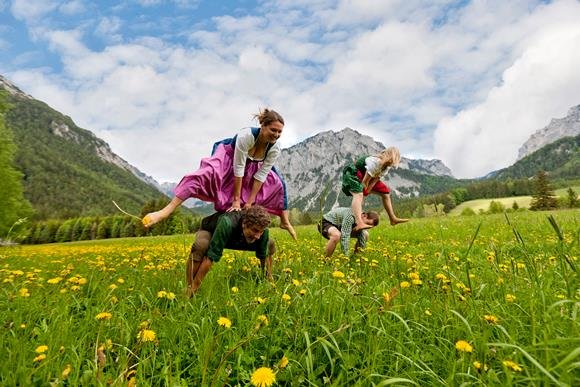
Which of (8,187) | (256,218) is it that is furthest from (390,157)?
(8,187)

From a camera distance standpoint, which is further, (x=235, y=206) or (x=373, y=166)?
(x=373, y=166)

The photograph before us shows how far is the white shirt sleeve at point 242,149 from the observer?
4938mm

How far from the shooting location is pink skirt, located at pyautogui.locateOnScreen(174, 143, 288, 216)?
15.6 ft

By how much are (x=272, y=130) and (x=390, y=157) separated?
309 centimetres

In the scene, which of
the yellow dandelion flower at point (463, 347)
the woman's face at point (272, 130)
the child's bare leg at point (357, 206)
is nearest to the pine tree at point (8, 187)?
the child's bare leg at point (357, 206)

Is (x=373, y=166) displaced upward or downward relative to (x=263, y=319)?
upward

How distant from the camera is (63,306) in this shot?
3.30 m

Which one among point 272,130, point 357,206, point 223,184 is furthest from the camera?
point 357,206

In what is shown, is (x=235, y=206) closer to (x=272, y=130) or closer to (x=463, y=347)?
(x=272, y=130)

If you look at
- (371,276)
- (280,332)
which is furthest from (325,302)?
(371,276)

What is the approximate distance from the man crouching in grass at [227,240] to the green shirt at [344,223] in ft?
7.25

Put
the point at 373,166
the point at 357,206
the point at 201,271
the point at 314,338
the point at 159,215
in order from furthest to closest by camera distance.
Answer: the point at 373,166
the point at 357,206
the point at 201,271
the point at 159,215
the point at 314,338

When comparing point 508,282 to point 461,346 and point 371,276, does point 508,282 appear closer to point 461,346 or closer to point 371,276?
point 371,276

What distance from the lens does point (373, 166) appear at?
7.21 m
